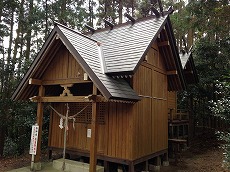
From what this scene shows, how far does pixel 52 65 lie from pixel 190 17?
9644 mm

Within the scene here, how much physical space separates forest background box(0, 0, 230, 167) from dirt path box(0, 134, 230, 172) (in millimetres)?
1919

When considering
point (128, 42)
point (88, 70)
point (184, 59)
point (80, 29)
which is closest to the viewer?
point (88, 70)

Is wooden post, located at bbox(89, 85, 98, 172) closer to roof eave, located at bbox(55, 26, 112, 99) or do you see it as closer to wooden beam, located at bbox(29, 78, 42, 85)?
roof eave, located at bbox(55, 26, 112, 99)

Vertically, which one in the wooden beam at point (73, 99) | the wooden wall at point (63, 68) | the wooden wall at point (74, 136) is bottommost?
the wooden wall at point (74, 136)

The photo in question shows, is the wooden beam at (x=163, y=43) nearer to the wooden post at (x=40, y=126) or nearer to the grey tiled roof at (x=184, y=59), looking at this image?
the grey tiled roof at (x=184, y=59)

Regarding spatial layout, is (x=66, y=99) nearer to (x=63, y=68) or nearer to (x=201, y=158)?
(x=63, y=68)

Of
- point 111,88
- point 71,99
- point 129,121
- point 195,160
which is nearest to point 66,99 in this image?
point 71,99

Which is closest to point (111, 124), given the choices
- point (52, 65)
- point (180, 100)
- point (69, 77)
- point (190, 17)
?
point (69, 77)

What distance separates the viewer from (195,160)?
11.2m

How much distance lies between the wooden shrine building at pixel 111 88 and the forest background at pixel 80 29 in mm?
2502

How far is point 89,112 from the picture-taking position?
8883 millimetres

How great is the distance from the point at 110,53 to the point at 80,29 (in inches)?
402

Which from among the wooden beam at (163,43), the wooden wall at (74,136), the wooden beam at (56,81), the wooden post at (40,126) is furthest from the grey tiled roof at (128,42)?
the wooden post at (40,126)

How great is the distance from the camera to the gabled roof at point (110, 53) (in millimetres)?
6801
